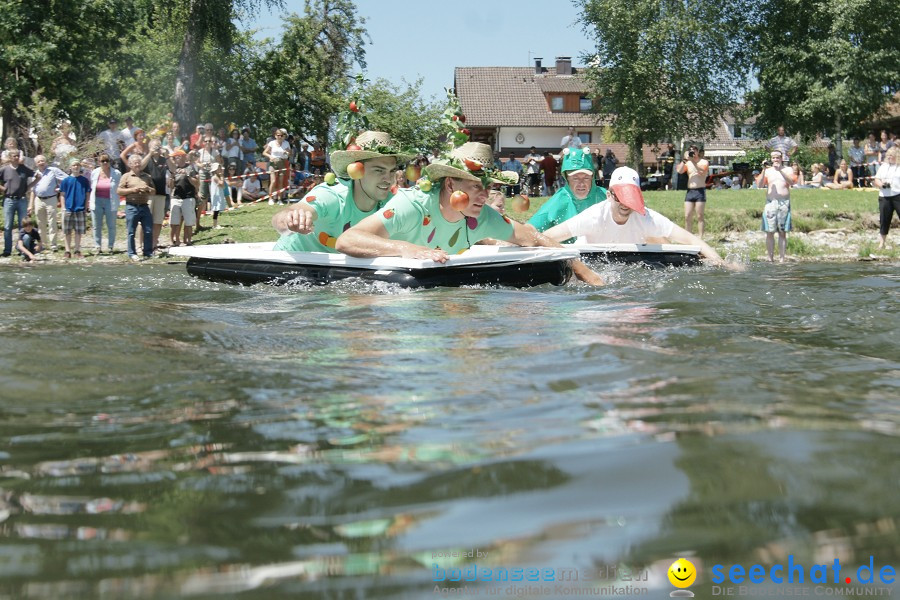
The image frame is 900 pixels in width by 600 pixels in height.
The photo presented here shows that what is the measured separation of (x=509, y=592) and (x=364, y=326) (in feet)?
13.4

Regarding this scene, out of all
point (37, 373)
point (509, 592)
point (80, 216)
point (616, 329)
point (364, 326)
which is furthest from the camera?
point (80, 216)

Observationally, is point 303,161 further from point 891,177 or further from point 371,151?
point 371,151

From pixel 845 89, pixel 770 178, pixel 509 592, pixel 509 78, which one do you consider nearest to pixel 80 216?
pixel 770 178

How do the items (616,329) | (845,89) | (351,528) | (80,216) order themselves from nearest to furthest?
(351,528) → (616,329) → (80,216) → (845,89)

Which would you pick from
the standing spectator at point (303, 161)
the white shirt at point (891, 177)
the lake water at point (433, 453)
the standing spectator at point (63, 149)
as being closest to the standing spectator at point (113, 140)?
the standing spectator at point (63, 149)

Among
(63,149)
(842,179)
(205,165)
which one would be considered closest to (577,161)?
(205,165)

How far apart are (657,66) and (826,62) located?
641cm

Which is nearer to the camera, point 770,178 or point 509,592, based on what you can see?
point 509,592

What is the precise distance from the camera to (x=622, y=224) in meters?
10.9

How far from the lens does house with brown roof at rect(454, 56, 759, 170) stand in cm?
6506

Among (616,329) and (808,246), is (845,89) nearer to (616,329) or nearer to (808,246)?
(808,246)

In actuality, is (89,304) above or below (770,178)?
below

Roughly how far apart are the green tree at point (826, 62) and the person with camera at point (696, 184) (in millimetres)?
23926

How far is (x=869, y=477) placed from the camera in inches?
120
